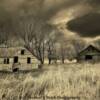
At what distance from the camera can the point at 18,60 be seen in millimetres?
42969

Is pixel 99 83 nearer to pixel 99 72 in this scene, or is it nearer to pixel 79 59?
pixel 99 72

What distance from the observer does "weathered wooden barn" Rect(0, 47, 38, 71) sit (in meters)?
42.7

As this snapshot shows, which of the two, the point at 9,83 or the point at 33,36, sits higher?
the point at 33,36

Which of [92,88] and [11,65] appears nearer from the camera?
[92,88]

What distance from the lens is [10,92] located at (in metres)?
9.58

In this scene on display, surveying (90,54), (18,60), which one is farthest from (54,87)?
(90,54)

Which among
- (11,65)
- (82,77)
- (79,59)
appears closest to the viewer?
(82,77)

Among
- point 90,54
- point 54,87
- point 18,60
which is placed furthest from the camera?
point 90,54

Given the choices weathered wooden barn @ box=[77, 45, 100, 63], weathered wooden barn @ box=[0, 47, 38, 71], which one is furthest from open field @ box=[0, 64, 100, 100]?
weathered wooden barn @ box=[77, 45, 100, 63]

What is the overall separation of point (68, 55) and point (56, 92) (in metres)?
74.2

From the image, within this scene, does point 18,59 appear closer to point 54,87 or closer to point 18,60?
point 18,60

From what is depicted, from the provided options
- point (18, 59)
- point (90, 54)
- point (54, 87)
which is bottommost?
point (54, 87)

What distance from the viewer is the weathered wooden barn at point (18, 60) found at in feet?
140

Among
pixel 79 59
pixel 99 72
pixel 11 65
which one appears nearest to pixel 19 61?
pixel 11 65
